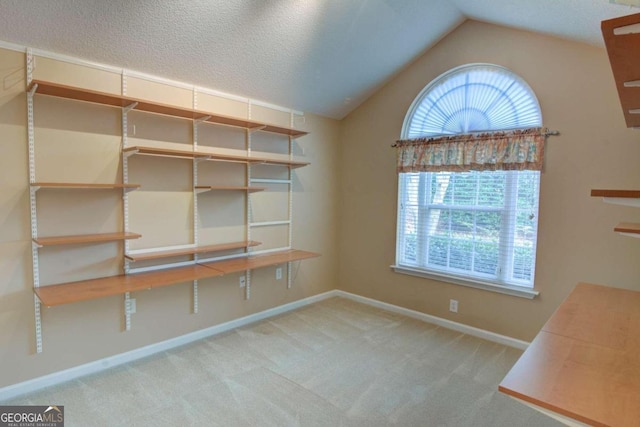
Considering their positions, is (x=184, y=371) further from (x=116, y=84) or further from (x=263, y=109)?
(x=263, y=109)

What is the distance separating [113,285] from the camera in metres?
2.58

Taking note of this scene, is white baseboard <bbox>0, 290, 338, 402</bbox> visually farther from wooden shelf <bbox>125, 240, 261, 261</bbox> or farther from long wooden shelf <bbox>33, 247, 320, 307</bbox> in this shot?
wooden shelf <bbox>125, 240, 261, 261</bbox>

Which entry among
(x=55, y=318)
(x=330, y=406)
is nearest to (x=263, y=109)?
(x=55, y=318)

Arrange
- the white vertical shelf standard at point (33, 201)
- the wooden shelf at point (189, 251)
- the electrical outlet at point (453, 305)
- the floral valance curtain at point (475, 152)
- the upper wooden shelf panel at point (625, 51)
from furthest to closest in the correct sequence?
the electrical outlet at point (453, 305)
the floral valance curtain at point (475, 152)
the wooden shelf at point (189, 251)
the white vertical shelf standard at point (33, 201)
the upper wooden shelf panel at point (625, 51)

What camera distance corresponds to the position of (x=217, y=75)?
3.12 m

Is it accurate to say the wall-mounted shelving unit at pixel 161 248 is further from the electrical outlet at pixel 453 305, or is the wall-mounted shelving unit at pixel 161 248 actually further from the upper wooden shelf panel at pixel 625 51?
the upper wooden shelf panel at pixel 625 51

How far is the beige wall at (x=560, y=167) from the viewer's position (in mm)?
2744

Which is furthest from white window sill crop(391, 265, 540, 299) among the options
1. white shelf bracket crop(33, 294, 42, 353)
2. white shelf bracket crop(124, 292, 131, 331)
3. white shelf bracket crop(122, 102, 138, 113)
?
white shelf bracket crop(33, 294, 42, 353)

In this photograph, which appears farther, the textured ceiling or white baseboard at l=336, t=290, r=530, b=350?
white baseboard at l=336, t=290, r=530, b=350

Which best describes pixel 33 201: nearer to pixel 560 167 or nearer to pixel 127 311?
pixel 127 311

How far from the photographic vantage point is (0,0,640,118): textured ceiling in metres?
2.26

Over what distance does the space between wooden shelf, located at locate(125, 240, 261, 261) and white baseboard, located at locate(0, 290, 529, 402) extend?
2.56 ft

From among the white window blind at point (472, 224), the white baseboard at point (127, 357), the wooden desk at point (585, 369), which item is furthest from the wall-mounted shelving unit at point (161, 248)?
the wooden desk at point (585, 369)

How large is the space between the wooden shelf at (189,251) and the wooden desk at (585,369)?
2568 mm
